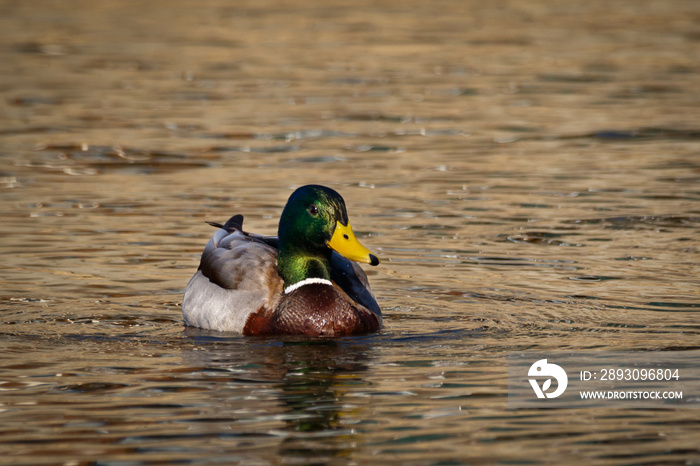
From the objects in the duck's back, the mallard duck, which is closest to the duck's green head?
the mallard duck

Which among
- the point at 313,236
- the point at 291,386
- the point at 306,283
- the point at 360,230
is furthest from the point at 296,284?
the point at 360,230

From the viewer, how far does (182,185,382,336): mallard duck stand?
9156 mm

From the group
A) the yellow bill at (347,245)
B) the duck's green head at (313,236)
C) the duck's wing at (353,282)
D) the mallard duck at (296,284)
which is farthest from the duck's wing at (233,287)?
the yellow bill at (347,245)

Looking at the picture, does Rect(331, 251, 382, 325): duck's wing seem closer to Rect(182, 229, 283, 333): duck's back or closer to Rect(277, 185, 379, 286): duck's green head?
Rect(277, 185, 379, 286): duck's green head

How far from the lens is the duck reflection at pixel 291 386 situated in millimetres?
6656

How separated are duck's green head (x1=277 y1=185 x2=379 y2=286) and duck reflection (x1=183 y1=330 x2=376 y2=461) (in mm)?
604

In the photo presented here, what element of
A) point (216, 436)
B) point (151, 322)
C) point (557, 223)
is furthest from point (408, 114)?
point (216, 436)

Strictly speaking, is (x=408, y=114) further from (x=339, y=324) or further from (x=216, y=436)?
(x=216, y=436)

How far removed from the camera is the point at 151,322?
9570mm

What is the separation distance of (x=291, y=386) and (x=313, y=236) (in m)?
1.76

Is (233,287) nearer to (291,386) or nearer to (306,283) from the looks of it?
(306,283)

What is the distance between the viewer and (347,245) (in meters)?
9.06

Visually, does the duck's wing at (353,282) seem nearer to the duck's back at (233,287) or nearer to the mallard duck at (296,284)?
the mallard duck at (296,284)

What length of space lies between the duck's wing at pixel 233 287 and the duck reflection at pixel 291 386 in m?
0.19
